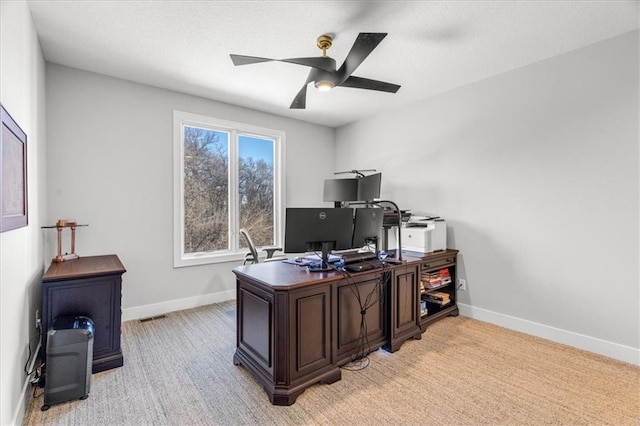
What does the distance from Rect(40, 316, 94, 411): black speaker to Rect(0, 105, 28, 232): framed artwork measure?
0.78 m

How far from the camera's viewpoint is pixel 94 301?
2289 millimetres

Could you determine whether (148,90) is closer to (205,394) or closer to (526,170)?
(205,394)

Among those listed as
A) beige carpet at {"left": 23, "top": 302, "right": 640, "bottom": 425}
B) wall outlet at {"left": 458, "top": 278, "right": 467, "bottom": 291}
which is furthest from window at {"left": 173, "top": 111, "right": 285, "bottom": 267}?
wall outlet at {"left": 458, "top": 278, "right": 467, "bottom": 291}

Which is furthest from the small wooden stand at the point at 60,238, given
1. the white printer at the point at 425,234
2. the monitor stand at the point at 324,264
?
the white printer at the point at 425,234

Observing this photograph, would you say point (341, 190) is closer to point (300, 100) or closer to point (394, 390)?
point (300, 100)

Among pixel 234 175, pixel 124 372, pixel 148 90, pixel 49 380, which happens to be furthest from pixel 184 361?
pixel 148 90

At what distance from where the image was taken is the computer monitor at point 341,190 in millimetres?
4285

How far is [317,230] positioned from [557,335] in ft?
8.52

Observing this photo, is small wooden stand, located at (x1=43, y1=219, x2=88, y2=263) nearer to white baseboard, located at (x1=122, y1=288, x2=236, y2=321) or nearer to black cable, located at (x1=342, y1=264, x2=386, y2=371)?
white baseboard, located at (x1=122, y1=288, x2=236, y2=321)

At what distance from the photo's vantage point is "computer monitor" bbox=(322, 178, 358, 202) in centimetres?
429

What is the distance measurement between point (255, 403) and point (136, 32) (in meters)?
2.98

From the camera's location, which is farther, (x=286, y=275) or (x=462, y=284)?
(x=462, y=284)

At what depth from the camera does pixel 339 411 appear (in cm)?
186

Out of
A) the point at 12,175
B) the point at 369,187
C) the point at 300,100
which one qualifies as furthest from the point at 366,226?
the point at 12,175
